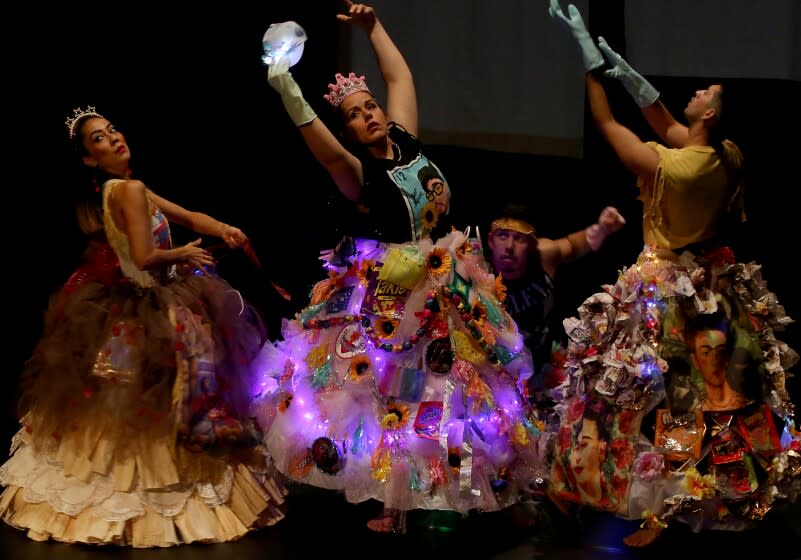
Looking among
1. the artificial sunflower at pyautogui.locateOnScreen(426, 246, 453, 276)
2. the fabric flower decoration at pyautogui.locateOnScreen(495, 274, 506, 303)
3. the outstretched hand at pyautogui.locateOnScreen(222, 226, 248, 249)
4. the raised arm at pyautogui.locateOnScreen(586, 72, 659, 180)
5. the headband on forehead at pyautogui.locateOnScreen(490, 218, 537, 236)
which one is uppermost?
the raised arm at pyautogui.locateOnScreen(586, 72, 659, 180)

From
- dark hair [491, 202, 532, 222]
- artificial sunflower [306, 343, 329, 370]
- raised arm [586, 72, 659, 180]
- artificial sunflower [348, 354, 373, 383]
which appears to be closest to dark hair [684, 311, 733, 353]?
raised arm [586, 72, 659, 180]

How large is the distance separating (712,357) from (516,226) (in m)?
0.98

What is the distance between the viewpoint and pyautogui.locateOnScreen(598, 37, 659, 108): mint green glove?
3574 mm

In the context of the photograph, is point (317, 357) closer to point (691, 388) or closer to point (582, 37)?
point (691, 388)

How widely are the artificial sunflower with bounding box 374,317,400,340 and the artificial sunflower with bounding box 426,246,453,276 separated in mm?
212

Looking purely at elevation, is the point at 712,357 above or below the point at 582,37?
below

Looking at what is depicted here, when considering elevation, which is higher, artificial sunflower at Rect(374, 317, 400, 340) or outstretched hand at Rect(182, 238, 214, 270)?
outstretched hand at Rect(182, 238, 214, 270)

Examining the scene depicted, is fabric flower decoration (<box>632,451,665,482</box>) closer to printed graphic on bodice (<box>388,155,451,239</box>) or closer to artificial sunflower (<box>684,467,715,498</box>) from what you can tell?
artificial sunflower (<box>684,467,715,498</box>)

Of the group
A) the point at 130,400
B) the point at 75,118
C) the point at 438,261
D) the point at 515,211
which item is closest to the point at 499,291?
the point at 438,261

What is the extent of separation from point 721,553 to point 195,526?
Answer: 170 centimetres

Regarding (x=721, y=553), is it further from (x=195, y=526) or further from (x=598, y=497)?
(x=195, y=526)

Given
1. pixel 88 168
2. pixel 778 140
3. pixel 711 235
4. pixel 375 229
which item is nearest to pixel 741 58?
pixel 778 140

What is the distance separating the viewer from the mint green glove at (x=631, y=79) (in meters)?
3.57

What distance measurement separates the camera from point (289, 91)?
11.1 feet
